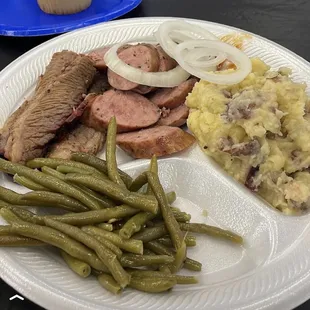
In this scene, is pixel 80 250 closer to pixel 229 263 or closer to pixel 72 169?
pixel 72 169

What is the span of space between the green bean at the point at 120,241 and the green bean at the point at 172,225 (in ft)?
0.65

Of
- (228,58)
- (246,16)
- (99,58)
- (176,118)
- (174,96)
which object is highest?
(228,58)

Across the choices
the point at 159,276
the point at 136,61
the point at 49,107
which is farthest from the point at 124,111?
the point at 159,276

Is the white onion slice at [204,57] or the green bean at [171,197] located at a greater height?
the white onion slice at [204,57]

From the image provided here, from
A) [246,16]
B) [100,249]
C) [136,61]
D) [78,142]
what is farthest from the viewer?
[246,16]

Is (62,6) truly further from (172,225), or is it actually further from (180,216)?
(172,225)

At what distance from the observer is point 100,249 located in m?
2.19

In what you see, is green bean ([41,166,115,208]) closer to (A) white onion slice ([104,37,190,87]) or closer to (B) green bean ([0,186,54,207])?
(B) green bean ([0,186,54,207])

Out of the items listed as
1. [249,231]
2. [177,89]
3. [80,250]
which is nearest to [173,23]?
[177,89]

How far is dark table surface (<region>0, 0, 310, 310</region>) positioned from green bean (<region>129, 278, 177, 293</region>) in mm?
2824

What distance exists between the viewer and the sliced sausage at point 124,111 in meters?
3.13

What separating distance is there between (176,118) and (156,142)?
331 mm

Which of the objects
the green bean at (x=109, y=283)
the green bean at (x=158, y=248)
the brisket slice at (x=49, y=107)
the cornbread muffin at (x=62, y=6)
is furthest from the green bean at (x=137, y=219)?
the cornbread muffin at (x=62, y=6)

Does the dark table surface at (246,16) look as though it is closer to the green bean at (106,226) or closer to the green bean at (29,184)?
the green bean at (29,184)
